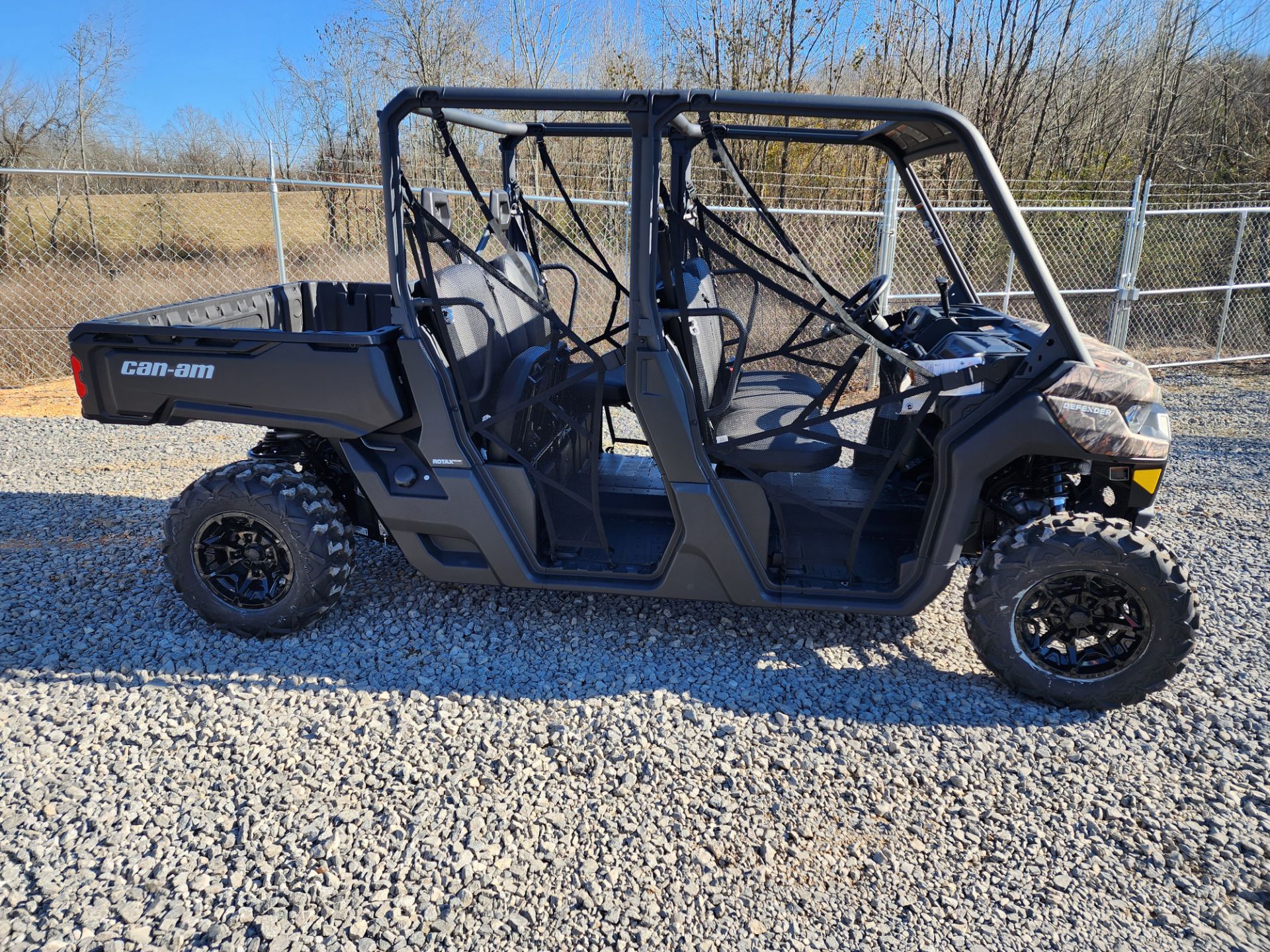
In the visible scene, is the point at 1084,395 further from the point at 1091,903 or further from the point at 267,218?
the point at 267,218

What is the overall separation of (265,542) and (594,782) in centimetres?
176

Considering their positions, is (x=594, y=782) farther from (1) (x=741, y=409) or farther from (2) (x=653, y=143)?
(2) (x=653, y=143)

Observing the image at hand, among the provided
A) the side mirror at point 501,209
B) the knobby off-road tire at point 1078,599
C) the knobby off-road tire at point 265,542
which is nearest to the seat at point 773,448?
the knobby off-road tire at point 1078,599

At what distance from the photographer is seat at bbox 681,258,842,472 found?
10.5ft

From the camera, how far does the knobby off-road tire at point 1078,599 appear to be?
2926mm

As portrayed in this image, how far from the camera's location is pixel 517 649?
346 cm

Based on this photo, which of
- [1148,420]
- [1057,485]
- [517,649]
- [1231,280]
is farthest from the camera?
[1231,280]

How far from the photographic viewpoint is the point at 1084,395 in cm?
285

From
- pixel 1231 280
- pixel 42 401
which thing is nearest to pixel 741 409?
pixel 42 401

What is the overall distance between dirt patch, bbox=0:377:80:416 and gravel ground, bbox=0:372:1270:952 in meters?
4.41

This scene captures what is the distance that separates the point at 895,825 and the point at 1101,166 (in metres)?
14.5

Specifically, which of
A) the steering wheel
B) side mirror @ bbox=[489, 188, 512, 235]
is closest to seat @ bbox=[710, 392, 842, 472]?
the steering wheel

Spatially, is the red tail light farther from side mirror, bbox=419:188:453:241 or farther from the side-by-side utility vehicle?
side mirror, bbox=419:188:453:241

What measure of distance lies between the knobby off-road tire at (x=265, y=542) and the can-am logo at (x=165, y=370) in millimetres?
382
